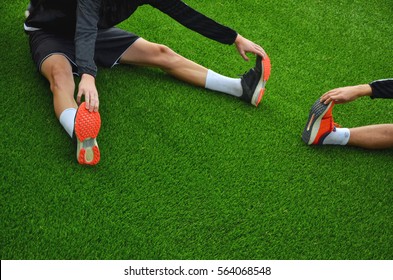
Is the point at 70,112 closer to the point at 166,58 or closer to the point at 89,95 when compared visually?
the point at 89,95

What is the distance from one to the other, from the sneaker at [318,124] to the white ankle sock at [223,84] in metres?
0.37

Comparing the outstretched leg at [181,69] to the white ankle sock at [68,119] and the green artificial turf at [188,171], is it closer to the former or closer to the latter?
the green artificial turf at [188,171]

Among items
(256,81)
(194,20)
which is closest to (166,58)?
(194,20)

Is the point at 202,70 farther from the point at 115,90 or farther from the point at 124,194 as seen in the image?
the point at 124,194

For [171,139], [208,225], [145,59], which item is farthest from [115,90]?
[208,225]

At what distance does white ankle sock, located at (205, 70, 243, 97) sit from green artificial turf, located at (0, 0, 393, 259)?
0.16 ft

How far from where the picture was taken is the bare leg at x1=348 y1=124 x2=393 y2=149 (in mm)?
2322

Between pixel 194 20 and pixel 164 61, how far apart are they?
280 millimetres

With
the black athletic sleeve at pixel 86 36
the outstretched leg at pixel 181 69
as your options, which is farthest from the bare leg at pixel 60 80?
the outstretched leg at pixel 181 69

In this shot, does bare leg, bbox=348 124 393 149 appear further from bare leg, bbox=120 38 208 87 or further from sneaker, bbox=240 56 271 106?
bare leg, bbox=120 38 208 87

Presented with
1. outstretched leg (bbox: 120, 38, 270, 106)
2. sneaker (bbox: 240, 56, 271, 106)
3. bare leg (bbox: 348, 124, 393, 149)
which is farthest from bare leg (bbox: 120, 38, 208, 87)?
bare leg (bbox: 348, 124, 393, 149)

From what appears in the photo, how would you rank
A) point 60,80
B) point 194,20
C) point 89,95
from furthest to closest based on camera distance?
point 194,20, point 60,80, point 89,95

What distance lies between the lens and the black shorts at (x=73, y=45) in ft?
7.30

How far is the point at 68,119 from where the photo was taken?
202 centimetres
